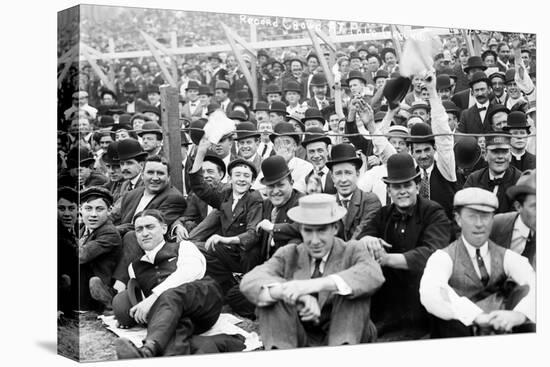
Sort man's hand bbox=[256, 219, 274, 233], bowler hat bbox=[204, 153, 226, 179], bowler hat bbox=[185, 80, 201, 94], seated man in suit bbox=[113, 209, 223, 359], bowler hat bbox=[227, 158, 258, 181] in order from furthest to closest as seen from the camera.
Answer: man's hand bbox=[256, 219, 274, 233]
bowler hat bbox=[227, 158, 258, 181]
bowler hat bbox=[204, 153, 226, 179]
bowler hat bbox=[185, 80, 201, 94]
seated man in suit bbox=[113, 209, 223, 359]

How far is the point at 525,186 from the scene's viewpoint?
13.0 meters

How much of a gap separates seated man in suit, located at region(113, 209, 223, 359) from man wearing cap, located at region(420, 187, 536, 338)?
8.45ft

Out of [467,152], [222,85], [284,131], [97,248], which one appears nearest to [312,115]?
[284,131]

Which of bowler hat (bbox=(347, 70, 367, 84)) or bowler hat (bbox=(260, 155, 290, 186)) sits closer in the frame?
bowler hat (bbox=(260, 155, 290, 186))

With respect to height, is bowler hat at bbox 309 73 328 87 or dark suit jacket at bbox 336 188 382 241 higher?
bowler hat at bbox 309 73 328 87

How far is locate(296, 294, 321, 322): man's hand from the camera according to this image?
37.6 ft

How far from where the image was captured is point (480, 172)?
1266cm

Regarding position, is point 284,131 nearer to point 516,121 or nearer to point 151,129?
point 151,129

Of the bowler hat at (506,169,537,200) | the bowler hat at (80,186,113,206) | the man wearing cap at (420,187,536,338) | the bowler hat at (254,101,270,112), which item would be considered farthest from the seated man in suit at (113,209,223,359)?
the bowler hat at (506,169,537,200)

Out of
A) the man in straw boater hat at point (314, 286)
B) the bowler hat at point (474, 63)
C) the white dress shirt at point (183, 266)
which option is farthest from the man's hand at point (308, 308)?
the bowler hat at point (474, 63)

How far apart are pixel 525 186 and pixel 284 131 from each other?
Result: 3106 mm

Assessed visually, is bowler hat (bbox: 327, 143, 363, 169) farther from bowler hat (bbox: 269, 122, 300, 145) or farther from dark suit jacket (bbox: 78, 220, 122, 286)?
dark suit jacket (bbox: 78, 220, 122, 286)

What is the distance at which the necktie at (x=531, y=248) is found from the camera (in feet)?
42.6

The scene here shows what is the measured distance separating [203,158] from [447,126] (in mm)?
2899
